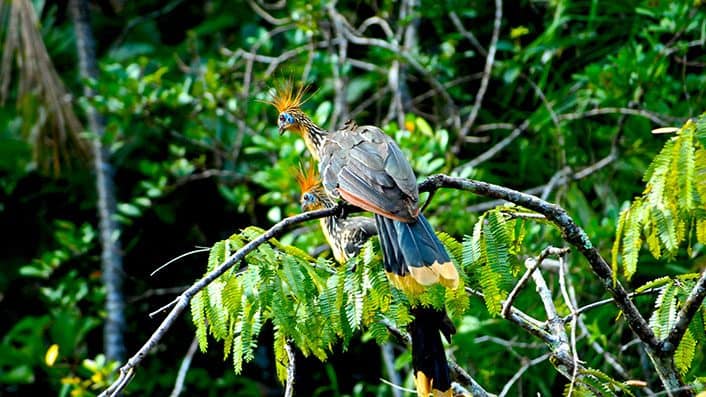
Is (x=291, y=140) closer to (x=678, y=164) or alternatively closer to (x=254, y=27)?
(x=254, y=27)

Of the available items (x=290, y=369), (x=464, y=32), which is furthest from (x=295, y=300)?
(x=464, y=32)

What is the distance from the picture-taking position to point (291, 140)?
4.41m

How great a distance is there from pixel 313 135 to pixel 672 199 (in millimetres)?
1311

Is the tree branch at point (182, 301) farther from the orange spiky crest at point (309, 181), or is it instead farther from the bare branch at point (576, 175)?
the bare branch at point (576, 175)

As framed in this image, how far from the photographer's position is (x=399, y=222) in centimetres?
230

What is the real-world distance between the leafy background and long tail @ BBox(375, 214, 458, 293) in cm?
179

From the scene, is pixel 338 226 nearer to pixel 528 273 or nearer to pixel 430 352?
pixel 430 352

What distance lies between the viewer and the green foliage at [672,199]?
1.92 m

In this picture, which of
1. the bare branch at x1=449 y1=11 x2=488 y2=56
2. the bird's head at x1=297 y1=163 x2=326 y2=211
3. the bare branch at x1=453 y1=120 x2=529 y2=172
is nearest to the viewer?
the bird's head at x1=297 y1=163 x2=326 y2=211

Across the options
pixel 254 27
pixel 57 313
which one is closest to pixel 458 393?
pixel 57 313

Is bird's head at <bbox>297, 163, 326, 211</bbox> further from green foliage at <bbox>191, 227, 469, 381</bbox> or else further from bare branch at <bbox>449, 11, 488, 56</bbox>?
bare branch at <bbox>449, 11, 488, 56</bbox>

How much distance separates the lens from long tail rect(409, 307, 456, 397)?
2.41m

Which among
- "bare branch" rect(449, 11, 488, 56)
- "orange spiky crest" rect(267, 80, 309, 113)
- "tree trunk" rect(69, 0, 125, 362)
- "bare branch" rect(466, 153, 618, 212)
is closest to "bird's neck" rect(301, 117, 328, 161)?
"orange spiky crest" rect(267, 80, 309, 113)

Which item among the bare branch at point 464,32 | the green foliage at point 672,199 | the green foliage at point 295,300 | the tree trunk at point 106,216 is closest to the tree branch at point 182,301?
the green foliage at point 295,300
